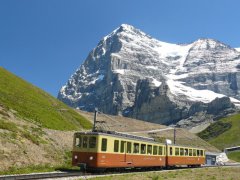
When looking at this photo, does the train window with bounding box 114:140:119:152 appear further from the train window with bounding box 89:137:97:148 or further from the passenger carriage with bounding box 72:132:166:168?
the train window with bounding box 89:137:97:148

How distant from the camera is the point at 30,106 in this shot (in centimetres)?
5653

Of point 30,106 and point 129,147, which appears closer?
point 129,147

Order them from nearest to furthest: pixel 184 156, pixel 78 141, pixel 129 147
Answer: pixel 78 141, pixel 129 147, pixel 184 156

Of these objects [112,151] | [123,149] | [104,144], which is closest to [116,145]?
[112,151]

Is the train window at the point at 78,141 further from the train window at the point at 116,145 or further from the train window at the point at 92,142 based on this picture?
the train window at the point at 116,145

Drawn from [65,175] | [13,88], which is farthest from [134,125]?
[65,175]

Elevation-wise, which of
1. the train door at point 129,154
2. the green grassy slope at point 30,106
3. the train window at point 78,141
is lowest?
the train door at point 129,154

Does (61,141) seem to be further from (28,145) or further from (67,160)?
(28,145)

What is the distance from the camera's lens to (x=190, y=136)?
110938 mm

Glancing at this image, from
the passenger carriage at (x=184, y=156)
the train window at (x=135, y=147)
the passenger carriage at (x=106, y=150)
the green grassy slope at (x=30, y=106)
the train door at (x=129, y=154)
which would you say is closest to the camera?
the passenger carriage at (x=106, y=150)

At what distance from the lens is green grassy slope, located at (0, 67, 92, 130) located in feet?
167

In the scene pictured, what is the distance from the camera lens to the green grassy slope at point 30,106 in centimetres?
5103

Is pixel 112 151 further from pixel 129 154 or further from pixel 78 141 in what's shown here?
pixel 129 154

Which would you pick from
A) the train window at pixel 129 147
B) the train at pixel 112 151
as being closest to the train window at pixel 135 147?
the train at pixel 112 151
